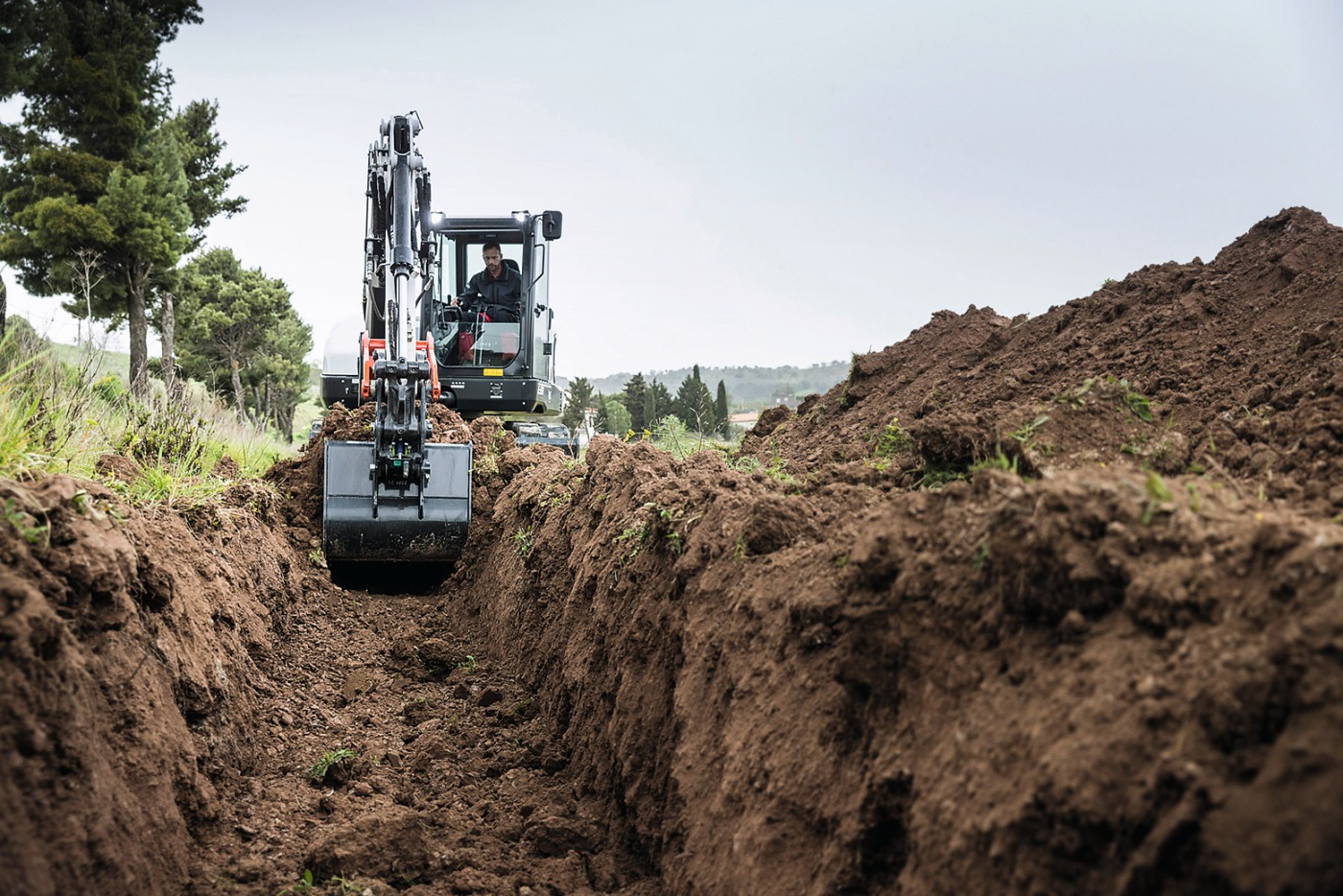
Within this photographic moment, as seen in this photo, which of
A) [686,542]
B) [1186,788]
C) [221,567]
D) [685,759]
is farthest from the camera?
[221,567]

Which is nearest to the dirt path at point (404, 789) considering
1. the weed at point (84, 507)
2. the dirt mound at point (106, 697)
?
the dirt mound at point (106, 697)

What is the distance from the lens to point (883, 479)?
4773 mm

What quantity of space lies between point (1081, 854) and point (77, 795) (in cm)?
297

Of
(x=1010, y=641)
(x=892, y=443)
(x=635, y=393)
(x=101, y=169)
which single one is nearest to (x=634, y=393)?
(x=635, y=393)

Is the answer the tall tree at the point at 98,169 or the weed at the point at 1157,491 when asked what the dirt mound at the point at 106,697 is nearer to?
the weed at the point at 1157,491

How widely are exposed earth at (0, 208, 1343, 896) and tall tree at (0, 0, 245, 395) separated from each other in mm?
20386

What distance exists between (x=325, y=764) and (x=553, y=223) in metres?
9.28

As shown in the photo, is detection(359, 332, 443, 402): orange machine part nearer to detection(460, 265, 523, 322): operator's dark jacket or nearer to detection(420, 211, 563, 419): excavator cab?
detection(420, 211, 563, 419): excavator cab

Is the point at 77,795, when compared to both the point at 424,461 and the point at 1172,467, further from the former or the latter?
the point at 424,461

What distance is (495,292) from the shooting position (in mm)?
13734

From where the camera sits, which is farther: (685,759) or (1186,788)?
(685,759)

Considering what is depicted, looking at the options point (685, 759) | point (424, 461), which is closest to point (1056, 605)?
point (685, 759)

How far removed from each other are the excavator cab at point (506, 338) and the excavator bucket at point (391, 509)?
3.51 meters

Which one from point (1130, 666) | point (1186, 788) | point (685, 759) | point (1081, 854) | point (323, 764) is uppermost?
point (1130, 666)
